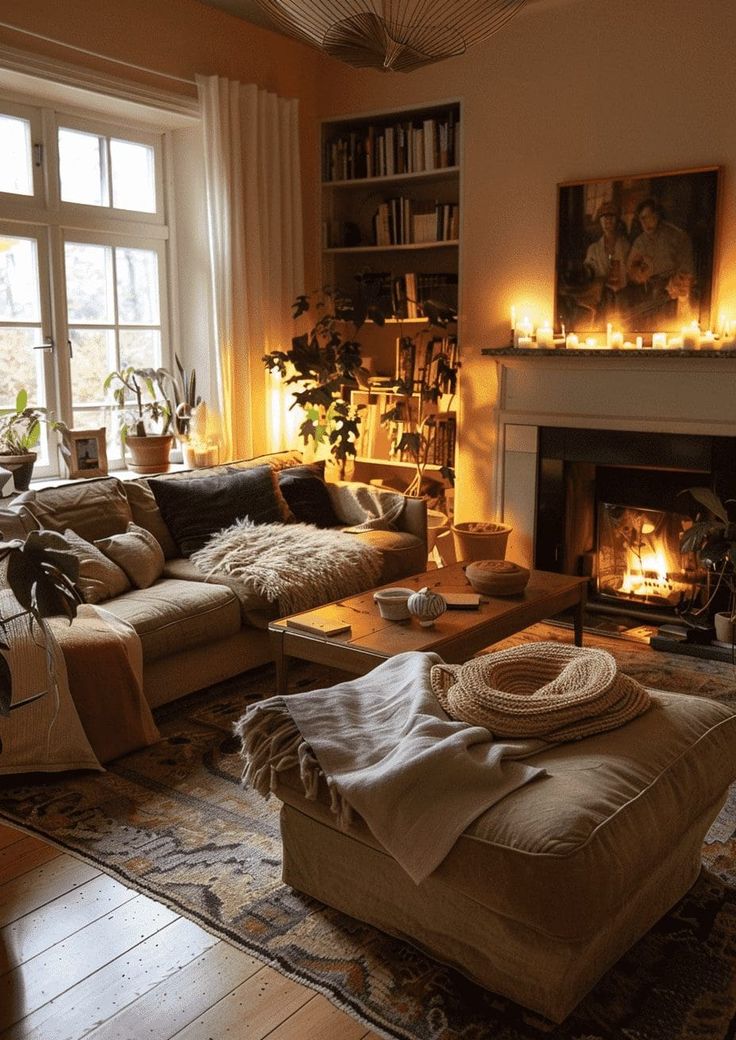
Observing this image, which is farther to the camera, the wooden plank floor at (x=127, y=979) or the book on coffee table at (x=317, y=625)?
the book on coffee table at (x=317, y=625)

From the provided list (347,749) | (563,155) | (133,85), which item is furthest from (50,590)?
(563,155)

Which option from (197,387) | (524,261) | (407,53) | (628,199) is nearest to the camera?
(407,53)

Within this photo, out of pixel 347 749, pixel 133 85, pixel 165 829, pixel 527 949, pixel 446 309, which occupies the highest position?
pixel 133 85

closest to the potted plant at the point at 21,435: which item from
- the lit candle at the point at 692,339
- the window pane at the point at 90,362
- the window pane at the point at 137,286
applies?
the window pane at the point at 90,362

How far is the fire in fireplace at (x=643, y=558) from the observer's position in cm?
448

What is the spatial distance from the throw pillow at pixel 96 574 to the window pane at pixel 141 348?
1.65 m

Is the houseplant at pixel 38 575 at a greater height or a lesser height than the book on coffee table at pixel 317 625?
greater

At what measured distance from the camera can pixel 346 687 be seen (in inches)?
91.2

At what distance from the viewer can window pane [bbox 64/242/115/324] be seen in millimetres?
4645

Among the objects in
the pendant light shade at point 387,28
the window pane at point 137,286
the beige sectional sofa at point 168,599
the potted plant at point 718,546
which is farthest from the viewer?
the window pane at point 137,286

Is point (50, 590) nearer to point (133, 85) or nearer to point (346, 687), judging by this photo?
point (346, 687)

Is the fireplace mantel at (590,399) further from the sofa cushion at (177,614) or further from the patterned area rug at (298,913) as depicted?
the patterned area rug at (298,913)

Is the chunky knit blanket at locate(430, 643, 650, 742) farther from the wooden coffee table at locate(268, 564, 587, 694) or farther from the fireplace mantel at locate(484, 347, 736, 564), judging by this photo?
the fireplace mantel at locate(484, 347, 736, 564)

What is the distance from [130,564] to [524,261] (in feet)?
8.07
